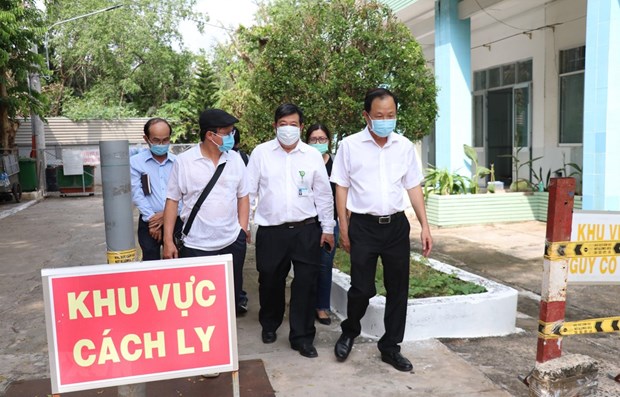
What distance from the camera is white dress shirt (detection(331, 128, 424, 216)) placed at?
3752 mm

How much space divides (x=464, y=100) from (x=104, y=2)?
26885 mm

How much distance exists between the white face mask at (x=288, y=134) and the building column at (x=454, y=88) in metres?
8.32

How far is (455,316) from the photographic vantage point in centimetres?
442

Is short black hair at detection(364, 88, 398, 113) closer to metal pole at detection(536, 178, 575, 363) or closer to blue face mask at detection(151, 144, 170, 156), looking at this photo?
metal pole at detection(536, 178, 575, 363)

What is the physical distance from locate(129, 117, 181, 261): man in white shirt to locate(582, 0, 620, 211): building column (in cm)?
666

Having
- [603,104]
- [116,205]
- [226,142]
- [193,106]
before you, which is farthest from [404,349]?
[193,106]

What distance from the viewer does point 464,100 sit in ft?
39.0

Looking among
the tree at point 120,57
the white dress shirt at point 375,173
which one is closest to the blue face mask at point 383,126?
the white dress shirt at point 375,173

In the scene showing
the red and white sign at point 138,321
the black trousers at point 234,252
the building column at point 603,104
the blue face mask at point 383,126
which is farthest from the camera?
the building column at point 603,104

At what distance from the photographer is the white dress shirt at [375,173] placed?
3752mm

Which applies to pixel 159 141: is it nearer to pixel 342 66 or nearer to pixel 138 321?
pixel 138 321

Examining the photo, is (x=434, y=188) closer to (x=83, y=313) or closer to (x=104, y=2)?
(x=83, y=313)

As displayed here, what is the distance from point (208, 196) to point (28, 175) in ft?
51.3

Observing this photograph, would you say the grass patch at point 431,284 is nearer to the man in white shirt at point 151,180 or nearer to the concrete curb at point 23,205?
the man in white shirt at point 151,180
